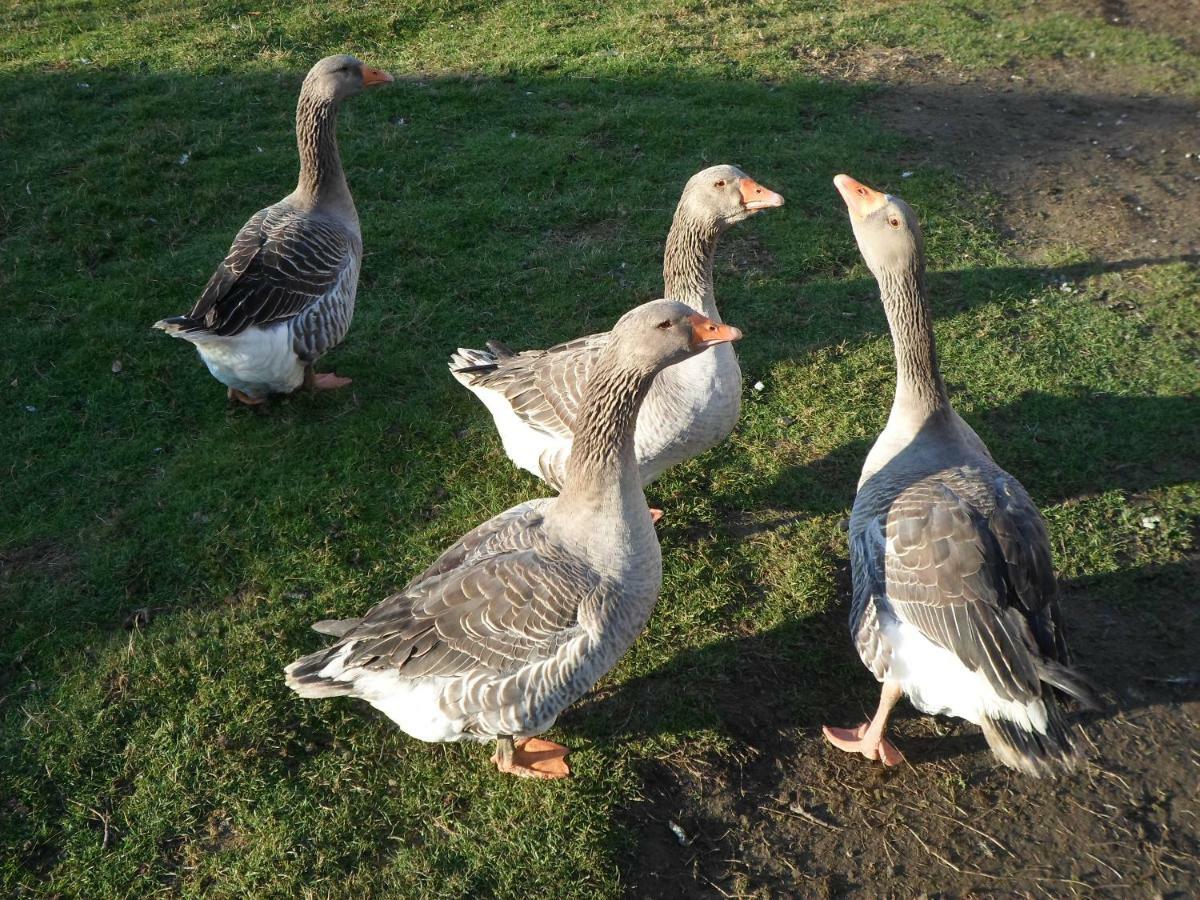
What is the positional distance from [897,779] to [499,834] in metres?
1.64

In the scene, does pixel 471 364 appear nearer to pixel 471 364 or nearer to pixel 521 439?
pixel 471 364

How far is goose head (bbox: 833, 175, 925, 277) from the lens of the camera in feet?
13.1

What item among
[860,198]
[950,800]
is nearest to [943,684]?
[950,800]

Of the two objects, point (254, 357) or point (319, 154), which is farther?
point (319, 154)

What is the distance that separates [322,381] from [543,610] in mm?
2928

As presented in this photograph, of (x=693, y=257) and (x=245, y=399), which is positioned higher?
(x=693, y=257)

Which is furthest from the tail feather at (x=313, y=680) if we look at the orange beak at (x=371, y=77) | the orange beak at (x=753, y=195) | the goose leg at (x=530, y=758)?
the orange beak at (x=371, y=77)

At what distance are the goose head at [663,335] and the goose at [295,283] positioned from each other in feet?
8.41

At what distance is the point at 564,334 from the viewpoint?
6.01 metres

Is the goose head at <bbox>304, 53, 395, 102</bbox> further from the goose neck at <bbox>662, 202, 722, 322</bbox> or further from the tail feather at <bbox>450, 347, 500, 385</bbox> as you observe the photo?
the goose neck at <bbox>662, 202, 722, 322</bbox>

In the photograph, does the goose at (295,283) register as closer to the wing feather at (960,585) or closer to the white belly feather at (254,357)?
the white belly feather at (254,357)

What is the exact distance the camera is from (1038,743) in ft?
10.7

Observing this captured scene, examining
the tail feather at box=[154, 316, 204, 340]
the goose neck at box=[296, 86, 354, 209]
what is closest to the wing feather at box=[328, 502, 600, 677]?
the tail feather at box=[154, 316, 204, 340]

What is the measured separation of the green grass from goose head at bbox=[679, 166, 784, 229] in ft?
4.47
